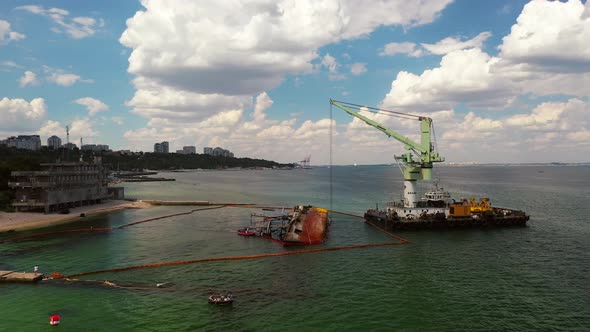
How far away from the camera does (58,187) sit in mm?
105812

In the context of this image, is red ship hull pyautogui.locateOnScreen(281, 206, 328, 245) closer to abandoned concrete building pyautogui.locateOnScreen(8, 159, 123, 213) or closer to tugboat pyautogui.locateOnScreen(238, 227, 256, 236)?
tugboat pyautogui.locateOnScreen(238, 227, 256, 236)

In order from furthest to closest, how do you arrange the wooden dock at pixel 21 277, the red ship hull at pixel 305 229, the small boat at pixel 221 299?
the red ship hull at pixel 305 229 → the wooden dock at pixel 21 277 → the small boat at pixel 221 299

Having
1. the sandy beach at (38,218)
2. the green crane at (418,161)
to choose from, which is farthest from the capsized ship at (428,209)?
the sandy beach at (38,218)

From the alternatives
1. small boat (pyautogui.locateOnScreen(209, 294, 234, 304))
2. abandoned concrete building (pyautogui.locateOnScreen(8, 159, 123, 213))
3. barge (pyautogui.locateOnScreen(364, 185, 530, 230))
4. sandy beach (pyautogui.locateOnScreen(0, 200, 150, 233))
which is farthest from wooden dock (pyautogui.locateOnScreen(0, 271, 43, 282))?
barge (pyautogui.locateOnScreen(364, 185, 530, 230))

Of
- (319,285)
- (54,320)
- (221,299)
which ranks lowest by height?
(319,285)

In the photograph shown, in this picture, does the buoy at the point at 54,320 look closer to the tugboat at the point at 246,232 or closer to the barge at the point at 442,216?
the tugboat at the point at 246,232

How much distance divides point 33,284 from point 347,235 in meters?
55.7

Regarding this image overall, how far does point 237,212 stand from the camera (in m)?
118

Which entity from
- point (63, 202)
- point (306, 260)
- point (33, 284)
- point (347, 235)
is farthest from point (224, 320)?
point (63, 202)

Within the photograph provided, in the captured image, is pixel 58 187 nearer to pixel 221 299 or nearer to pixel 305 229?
pixel 305 229

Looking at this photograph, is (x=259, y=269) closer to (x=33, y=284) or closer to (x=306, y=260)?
(x=306, y=260)

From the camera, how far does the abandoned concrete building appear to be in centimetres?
9994

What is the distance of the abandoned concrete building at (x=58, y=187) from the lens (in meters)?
99.9

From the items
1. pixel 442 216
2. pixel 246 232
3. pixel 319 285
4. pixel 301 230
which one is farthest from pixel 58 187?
pixel 442 216
